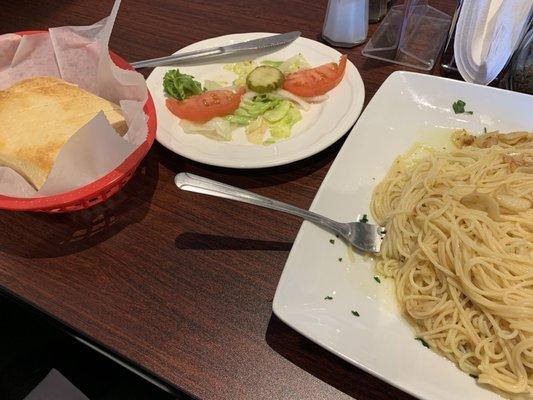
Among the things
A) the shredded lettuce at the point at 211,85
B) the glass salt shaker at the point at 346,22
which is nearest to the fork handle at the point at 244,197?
the shredded lettuce at the point at 211,85

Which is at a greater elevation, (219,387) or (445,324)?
(445,324)

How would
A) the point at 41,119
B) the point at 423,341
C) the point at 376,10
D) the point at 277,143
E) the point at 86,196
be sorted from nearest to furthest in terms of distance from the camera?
the point at 423,341, the point at 86,196, the point at 41,119, the point at 277,143, the point at 376,10

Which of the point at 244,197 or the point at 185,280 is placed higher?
the point at 244,197

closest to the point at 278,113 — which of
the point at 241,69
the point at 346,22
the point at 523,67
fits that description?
the point at 241,69

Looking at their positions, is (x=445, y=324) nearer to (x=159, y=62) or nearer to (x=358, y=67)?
(x=358, y=67)

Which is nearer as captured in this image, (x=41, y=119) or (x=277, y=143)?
(x=41, y=119)

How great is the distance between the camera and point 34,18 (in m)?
2.34

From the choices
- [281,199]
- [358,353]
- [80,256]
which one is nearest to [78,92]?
[80,256]

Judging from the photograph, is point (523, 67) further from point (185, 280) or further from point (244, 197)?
point (185, 280)

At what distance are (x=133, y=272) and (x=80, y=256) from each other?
180 mm

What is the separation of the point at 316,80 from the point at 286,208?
0.68 m

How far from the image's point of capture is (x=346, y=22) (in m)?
1.99

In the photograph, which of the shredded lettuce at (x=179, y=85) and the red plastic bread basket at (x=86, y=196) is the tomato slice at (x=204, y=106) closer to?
the shredded lettuce at (x=179, y=85)

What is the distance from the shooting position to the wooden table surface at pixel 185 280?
3.48ft
